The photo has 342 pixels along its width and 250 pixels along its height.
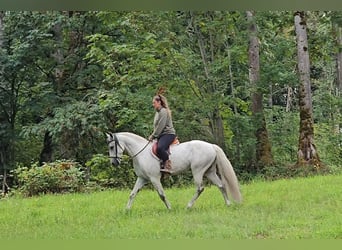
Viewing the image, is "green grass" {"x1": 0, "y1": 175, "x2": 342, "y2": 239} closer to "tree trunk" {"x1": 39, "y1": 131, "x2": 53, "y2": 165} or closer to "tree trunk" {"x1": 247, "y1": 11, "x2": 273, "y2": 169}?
"tree trunk" {"x1": 247, "y1": 11, "x2": 273, "y2": 169}

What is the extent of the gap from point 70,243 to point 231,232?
3.18 m

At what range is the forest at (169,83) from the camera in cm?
1054

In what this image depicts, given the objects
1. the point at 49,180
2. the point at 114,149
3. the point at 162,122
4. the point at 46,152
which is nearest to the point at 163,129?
the point at 162,122

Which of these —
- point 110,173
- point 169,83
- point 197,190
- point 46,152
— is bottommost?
point 110,173

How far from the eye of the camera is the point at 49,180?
9.41 meters

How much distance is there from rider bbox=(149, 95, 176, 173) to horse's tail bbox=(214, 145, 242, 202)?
0.65 metres

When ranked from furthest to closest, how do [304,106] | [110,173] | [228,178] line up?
[304,106] → [110,173] → [228,178]

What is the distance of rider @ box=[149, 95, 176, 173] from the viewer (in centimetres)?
642

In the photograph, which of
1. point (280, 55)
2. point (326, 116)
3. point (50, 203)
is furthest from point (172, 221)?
point (326, 116)

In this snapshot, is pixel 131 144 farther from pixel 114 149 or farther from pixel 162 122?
pixel 162 122

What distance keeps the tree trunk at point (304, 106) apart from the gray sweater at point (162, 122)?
4.72 m

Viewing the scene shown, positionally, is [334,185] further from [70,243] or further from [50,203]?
[70,243]

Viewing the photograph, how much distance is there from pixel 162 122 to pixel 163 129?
0.12 metres

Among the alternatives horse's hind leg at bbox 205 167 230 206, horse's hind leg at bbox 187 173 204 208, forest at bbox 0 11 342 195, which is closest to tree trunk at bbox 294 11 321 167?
forest at bbox 0 11 342 195
